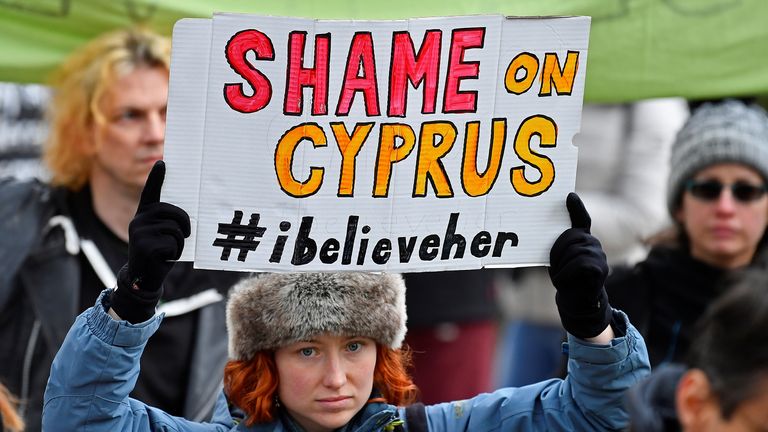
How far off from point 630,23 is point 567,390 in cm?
148

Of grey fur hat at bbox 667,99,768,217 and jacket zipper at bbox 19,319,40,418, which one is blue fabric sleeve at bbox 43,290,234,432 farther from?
grey fur hat at bbox 667,99,768,217

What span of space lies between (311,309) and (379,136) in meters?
0.45

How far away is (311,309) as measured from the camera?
3406mm

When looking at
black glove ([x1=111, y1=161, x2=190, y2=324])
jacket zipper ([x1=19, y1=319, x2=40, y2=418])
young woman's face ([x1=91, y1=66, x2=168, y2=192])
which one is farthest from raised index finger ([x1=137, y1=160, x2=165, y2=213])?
young woman's face ([x1=91, y1=66, x2=168, y2=192])

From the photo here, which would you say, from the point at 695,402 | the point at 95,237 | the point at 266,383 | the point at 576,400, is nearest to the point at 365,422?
the point at 266,383

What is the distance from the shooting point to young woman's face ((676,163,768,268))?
4.59m

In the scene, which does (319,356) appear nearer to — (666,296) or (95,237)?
(95,237)

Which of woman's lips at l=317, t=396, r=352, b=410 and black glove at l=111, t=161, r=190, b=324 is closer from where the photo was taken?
black glove at l=111, t=161, r=190, b=324

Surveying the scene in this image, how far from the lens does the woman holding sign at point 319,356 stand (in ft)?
10.2

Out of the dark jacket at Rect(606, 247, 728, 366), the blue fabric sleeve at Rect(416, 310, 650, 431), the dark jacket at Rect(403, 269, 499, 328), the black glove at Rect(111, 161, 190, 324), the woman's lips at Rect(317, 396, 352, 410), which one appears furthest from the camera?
the dark jacket at Rect(403, 269, 499, 328)

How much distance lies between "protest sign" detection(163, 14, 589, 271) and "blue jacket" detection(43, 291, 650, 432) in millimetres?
247

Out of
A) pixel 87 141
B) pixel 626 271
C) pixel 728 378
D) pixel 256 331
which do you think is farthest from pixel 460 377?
pixel 728 378

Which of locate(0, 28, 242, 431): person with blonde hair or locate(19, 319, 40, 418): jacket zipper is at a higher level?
locate(0, 28, 242, 431): person with blonde hair

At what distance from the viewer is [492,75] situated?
329 cm
